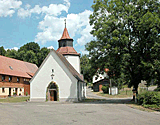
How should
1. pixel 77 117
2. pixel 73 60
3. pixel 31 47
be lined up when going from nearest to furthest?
pixel 77 117, pixel 73 60, pixel 31 47

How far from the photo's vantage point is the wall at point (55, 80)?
31.0 m

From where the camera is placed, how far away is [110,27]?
25516mm

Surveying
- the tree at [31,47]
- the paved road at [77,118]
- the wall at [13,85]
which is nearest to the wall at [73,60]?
the wall at [13,85]

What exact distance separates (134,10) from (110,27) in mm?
3558

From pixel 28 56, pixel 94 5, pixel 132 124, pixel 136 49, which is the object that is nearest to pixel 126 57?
pixel 136 49

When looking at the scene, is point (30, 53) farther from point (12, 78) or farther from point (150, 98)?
point (150, 98)

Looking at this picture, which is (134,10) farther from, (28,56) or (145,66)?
(28,56)

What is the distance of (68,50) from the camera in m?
39.0

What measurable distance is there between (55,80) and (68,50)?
9.00m

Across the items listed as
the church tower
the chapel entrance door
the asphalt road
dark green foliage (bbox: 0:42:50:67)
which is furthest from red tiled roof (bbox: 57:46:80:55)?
dark green foliage (bbox: 0:42:50:67)

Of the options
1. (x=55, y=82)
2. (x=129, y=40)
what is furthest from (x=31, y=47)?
(x=129, y=40)

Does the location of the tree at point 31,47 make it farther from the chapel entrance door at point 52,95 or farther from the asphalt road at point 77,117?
the asphalt road at point 77,117

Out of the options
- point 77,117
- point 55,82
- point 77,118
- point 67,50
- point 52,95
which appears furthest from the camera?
point 67,50

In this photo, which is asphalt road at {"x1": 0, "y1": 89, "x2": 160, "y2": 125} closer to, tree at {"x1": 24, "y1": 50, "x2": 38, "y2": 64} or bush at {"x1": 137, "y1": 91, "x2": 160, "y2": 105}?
bush at {"x1": 137, "y1": 91, "x2": 160, "y2": 105}
